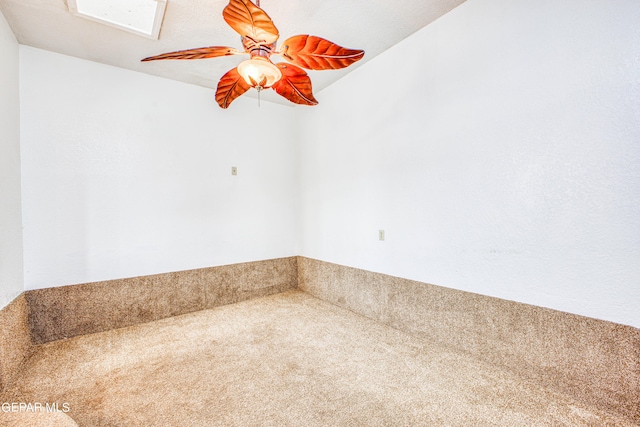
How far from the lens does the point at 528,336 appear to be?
1887mm

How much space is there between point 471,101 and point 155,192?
3179mm

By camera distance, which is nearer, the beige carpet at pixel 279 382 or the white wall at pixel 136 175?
the beige carpet at pixel 279 382

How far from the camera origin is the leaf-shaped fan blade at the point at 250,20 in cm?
123

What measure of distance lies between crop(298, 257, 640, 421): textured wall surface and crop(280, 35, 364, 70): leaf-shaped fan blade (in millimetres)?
1903

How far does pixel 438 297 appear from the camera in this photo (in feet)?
7.87

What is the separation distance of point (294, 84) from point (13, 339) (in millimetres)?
2852

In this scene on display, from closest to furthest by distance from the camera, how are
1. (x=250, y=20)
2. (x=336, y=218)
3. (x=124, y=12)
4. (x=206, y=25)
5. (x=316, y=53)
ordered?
(x=250, y=20)
(x=316, y=53)
(x=124, y=12)
(x=206, y=25)
(x=336, y=218)

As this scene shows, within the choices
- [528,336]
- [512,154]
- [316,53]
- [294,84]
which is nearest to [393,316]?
[528,336]

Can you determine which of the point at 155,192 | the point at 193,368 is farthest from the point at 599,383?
the point at 155,192

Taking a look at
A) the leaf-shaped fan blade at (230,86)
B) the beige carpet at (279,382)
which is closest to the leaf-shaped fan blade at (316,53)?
the leaf-shaped fan blade at (230,86)

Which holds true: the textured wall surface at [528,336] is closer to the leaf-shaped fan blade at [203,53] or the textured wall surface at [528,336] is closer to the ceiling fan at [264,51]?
the ceiling fan at [264,51]

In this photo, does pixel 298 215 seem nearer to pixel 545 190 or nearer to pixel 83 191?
pixel 83 191

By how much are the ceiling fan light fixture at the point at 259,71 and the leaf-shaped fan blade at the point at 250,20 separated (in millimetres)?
111

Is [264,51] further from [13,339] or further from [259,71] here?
[13,339]
